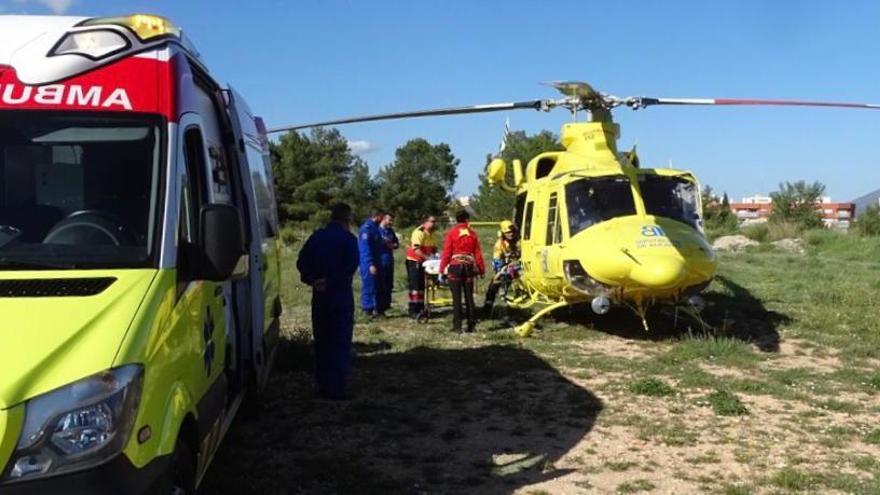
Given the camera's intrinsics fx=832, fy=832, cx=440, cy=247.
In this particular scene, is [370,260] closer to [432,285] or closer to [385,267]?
[385,267]

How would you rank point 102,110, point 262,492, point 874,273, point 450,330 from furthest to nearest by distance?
1. point 874,273
2. point 450,330
3. point 262,492
4. point 102,110

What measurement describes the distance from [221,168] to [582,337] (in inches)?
277

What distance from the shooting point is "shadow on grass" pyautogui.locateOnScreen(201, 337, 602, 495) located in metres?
5.57

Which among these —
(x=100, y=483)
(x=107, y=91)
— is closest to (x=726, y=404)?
(x=107, y=91)

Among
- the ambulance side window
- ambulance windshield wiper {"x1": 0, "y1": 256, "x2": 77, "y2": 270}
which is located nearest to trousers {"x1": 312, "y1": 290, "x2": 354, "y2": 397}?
the ambulance side window

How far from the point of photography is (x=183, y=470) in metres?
3.69

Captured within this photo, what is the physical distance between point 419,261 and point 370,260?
92 centimetres

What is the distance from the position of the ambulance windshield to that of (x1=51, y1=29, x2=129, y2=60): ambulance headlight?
301mm

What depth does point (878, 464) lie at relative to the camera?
19.7ft

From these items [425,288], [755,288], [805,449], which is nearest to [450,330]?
[425,288]

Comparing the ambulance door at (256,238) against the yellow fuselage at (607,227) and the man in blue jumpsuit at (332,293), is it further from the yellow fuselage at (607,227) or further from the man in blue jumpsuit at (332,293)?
the yellow fuselage at (607,227)

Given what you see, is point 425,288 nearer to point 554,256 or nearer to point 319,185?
point 554,256

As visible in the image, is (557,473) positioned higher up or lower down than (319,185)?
lower down

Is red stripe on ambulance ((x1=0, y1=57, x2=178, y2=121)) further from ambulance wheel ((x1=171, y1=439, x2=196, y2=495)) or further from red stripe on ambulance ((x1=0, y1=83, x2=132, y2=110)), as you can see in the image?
ambulance wheel ((x1=171, y1=439, x2=196, y2=495))
